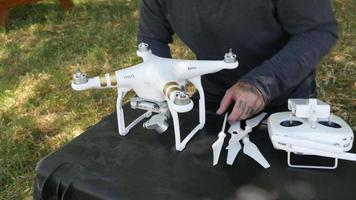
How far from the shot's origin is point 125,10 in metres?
2.96

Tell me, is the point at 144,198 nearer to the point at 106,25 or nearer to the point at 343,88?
the point at 343,88

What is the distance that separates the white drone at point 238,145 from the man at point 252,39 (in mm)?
28

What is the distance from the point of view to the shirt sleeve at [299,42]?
91 centimetres

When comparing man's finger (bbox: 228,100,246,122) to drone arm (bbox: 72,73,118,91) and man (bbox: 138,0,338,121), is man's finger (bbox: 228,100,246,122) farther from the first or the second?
drone arm (bbox: 72,73,118,91)

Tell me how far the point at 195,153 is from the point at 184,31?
A: 385 mm

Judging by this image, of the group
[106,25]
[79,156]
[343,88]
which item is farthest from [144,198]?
[106,25]

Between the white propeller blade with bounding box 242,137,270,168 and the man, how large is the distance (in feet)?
0.16

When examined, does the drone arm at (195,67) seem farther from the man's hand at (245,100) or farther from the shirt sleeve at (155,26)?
the shirt sleeve at (155,26)

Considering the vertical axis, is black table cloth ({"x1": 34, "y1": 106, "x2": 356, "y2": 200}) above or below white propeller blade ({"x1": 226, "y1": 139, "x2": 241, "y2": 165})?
below

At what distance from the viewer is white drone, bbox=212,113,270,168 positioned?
846 millimetres

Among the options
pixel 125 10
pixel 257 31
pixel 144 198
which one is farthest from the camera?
pixel 125 10

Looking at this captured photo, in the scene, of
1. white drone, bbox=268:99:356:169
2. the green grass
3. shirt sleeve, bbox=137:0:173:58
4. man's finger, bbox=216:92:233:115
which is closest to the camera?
white drone, bbox=268:99:356:169

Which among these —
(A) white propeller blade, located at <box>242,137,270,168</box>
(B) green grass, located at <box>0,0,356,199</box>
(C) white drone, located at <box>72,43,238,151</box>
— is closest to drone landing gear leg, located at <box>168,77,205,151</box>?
(C) white drone, located at <box>72,43,238,151</box>

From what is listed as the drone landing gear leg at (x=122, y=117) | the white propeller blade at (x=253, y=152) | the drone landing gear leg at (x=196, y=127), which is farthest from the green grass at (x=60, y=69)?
the white propeller blade at (x=253, y=152)
